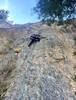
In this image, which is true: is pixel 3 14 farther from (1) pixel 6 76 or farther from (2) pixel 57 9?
(2) pixel 57 9

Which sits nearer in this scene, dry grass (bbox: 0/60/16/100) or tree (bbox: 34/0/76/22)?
tree (bbox: 34/0/76/22)

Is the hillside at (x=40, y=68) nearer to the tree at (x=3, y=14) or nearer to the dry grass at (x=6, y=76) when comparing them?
the dry grass at (x=6, y=76)

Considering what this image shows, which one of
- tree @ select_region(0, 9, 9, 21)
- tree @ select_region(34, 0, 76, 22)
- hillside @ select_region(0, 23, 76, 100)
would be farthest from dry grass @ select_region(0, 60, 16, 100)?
tree @ select_region(0, 9, 9, 21)

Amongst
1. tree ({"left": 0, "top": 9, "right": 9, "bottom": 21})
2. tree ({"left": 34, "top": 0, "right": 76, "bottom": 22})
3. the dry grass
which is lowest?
the dry grass

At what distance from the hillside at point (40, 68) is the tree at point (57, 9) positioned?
6796mm

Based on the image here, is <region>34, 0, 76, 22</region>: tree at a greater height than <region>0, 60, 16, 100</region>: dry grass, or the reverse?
<region>34, 0, 76, 22</region>: tree

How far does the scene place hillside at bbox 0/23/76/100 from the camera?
17016mm

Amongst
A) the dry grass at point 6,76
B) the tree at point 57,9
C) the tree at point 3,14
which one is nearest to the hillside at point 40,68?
the dry grass at point 6,76

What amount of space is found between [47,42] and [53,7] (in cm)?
1172

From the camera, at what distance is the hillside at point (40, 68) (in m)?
17.0

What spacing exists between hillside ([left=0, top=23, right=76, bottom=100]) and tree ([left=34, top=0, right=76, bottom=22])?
6796mm

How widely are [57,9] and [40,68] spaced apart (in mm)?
8620

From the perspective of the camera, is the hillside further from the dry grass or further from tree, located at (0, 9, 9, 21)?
tree, located at (0, 9, 9, 21)

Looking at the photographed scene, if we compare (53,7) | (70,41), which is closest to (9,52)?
(70,41)
